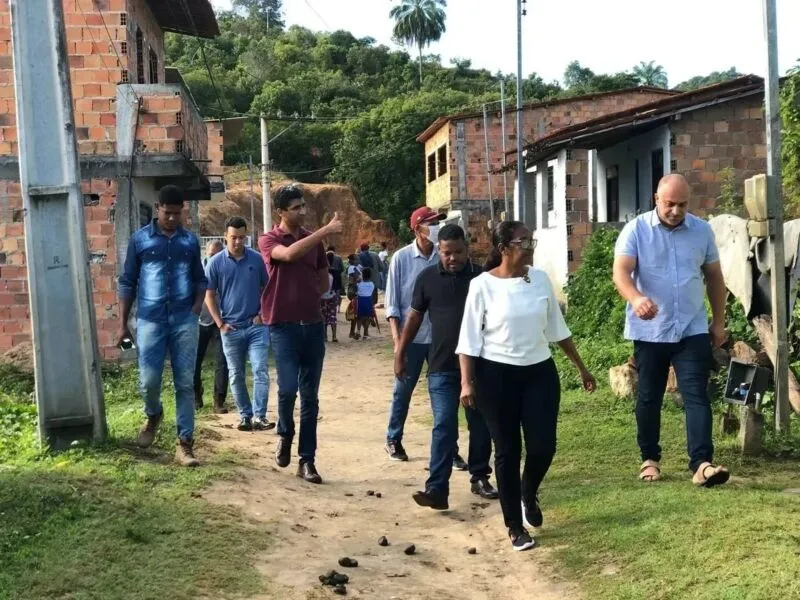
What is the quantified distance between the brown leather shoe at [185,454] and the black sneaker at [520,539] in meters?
2.41

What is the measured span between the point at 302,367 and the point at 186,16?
12.5m

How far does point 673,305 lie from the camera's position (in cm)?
563

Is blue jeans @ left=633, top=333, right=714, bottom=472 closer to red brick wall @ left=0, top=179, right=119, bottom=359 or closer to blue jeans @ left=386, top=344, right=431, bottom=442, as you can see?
blue jeans @ left=386, top=344, right=431, bottom=442

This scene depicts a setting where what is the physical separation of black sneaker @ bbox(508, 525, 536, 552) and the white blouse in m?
0.89

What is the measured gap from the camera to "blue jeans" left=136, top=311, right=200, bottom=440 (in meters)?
6.39

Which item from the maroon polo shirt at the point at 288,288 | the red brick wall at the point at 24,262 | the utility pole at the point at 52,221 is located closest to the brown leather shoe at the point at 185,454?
the utility pole at the point at 52,221

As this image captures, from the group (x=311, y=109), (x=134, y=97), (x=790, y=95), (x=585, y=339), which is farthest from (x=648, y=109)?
(x=311, y=109)

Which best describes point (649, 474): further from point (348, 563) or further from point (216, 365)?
point (216, 365)

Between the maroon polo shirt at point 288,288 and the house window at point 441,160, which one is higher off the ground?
the house window at point 441,160

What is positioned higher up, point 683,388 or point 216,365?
point 683,388

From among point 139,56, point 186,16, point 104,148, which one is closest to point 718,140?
point 186,16

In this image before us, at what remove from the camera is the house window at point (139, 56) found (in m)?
14.8

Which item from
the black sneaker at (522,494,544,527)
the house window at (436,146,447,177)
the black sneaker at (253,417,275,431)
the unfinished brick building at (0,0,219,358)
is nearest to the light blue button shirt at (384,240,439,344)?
the black sneaker at (522,494,544,527)

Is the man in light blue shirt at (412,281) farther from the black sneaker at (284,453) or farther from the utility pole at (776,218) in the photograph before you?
the utility pole at (776,218)
